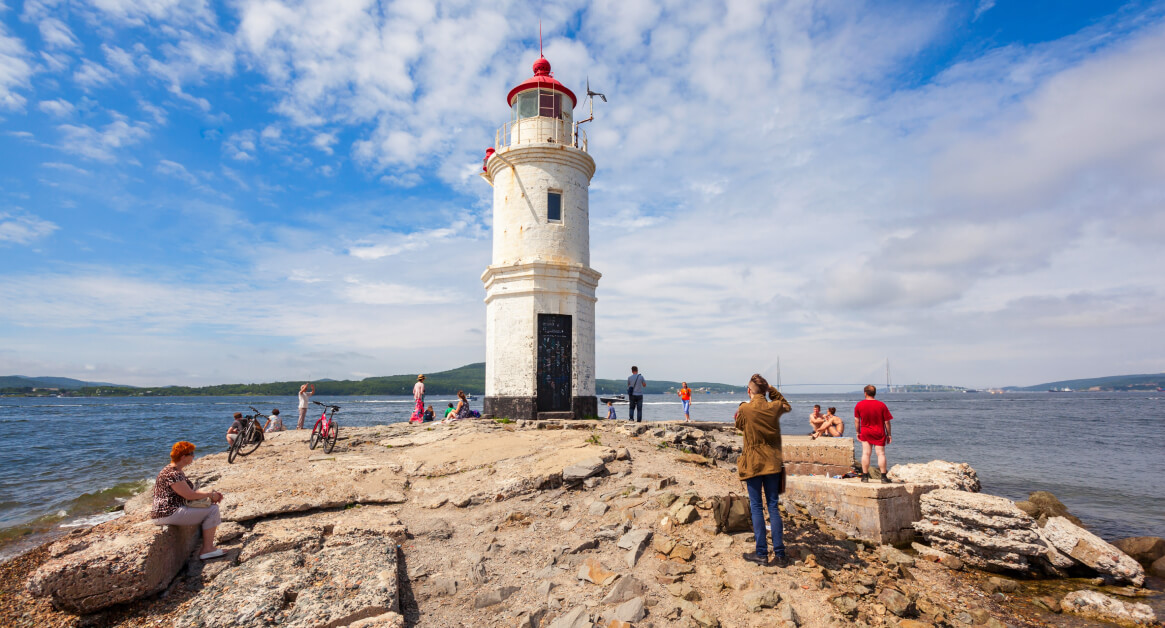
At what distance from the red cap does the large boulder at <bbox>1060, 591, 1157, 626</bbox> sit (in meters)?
14.7

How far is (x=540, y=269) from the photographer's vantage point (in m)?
14.3

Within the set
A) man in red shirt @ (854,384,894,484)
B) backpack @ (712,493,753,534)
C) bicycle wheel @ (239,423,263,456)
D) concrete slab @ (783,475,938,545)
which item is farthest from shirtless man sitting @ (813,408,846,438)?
bicycle wheel @ (239,423,263,456)

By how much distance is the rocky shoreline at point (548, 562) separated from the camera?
5.13 metres

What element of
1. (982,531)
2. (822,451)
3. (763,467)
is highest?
(763,467)

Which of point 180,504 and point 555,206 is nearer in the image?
point 180,504

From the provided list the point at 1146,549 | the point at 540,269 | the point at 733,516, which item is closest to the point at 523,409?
the point at 540,269

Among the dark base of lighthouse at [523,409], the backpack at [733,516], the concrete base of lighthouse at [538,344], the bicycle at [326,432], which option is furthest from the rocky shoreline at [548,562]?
the concrete base of lighthouse at [538,344]

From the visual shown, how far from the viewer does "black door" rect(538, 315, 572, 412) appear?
1430 cm

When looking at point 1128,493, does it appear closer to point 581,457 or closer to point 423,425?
point 581,457

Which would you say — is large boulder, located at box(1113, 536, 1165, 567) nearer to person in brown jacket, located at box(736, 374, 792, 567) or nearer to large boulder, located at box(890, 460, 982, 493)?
large boulder, located at box(890, 460, 982, 493)

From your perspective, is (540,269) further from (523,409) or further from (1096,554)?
(1096,554)

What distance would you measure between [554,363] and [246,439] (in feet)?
24.5

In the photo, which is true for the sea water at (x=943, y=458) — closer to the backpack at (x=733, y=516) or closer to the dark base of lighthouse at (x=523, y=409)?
the dark base of lighthouse at (x=523, y=409)

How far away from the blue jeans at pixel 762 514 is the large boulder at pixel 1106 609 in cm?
390
